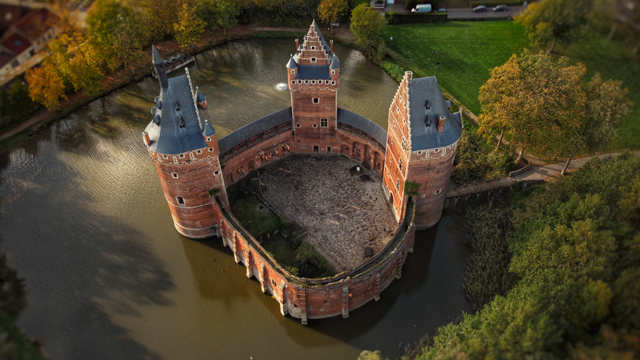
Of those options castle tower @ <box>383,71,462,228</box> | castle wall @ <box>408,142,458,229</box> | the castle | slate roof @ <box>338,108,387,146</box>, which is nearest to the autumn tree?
the castle

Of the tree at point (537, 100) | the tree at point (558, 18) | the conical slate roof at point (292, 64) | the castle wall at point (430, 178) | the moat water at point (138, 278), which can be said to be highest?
the tree at point (558, 18)


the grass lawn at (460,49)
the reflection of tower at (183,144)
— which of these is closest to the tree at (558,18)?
the grass lawn at (460,49)

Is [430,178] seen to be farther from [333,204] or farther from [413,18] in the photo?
[413,18]

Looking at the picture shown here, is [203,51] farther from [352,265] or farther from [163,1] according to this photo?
[352,265]

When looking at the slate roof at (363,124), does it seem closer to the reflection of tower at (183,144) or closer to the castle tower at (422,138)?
the castle tower at (422,138)

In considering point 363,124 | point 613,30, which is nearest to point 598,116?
point 613,30

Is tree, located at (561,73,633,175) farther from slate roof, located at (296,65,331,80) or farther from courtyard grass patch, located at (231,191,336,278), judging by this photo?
courtyard grass patch, located at (231,191,336,278)
